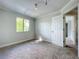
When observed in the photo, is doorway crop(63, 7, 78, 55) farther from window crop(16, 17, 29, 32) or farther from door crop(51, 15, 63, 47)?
window crop(16, 17, 29, 32)

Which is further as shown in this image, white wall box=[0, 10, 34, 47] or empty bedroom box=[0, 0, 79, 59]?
white wall box=[0, 10, 34, 47]

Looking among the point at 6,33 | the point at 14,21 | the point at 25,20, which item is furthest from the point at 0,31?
the point at 25,20

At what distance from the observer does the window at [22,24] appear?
7.23 metres

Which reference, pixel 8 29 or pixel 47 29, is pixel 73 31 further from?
pixel 8 29

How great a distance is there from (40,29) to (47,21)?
140 centimetres

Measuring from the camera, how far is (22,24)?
7.90 m

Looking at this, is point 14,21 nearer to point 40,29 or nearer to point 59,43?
point 40,29

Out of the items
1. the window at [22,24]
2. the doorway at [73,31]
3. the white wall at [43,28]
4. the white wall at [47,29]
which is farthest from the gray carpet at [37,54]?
the white wall at [43,28]

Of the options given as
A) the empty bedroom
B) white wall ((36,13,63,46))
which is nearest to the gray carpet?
the empty bedroom

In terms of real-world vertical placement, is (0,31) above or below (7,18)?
below

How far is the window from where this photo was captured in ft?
23.7

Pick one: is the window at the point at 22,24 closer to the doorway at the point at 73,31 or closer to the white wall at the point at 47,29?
the white wall at the point at 47,29

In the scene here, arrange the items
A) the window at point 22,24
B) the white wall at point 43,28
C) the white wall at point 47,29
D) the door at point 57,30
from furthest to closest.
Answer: the white wall at point 43,28 < the window at point 22,24 < the white wall at point 47,29 < the door at point 57,30

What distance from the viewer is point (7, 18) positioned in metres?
6.00
